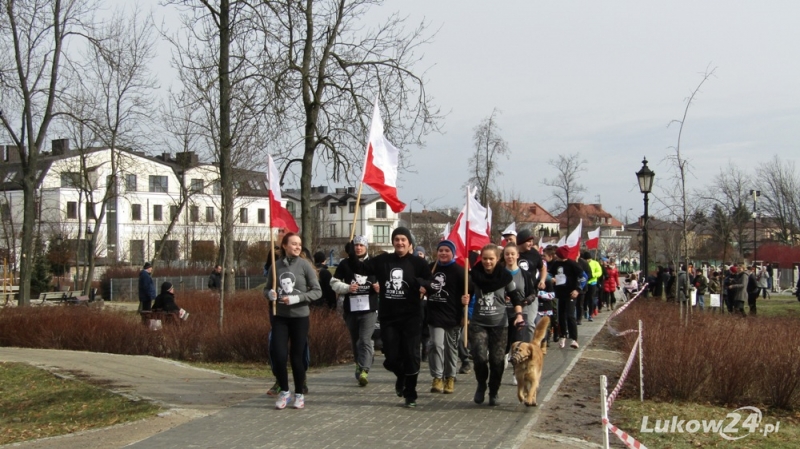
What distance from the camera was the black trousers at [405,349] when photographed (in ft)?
28.6

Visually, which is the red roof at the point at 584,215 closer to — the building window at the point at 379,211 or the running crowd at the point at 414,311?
the running crowd at the point at 414,311

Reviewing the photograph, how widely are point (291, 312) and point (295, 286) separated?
27 cm

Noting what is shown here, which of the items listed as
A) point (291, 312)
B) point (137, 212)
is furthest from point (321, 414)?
point (137, 212)

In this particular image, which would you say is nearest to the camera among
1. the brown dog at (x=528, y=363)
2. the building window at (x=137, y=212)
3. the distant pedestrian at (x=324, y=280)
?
the brown dog at (x=528, y=363)

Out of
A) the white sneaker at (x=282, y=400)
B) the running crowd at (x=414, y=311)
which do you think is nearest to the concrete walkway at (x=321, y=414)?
the white sneaker at (x=282, y=400)

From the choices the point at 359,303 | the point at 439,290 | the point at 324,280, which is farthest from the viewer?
the point at 324,280

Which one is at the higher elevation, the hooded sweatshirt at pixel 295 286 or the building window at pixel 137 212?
the building window at pixel 137 212

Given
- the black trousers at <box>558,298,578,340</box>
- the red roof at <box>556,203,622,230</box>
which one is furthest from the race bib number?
the red roof at <box>556,203,622,230</box>

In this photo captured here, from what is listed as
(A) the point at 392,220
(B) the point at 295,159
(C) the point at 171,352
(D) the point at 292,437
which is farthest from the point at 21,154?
(A) the point at 392,220

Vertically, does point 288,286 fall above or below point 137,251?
below

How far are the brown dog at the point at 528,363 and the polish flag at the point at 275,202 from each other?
3.18 m

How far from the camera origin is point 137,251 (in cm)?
6562

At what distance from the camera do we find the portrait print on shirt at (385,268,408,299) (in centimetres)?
878

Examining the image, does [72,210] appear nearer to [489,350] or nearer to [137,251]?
[137,251]
